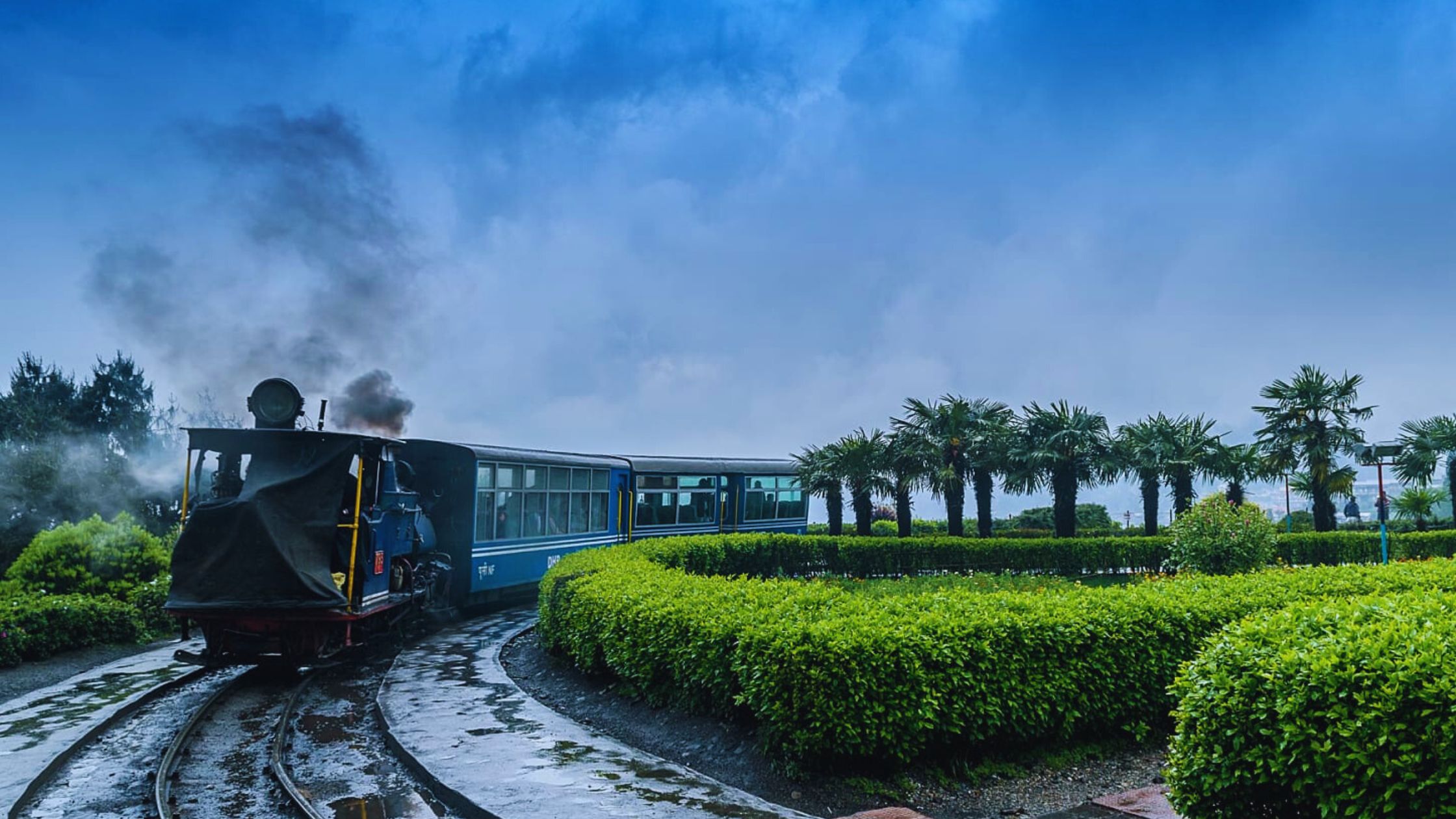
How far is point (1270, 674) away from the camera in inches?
186

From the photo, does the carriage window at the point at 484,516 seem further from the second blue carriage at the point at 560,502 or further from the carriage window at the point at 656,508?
the carriage window at the point at 656,508

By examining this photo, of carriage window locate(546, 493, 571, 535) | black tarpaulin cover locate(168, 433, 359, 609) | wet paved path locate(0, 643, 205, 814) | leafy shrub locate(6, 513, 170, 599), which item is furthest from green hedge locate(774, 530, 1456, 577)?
wet paved path locate(0, 643, 205, 814)

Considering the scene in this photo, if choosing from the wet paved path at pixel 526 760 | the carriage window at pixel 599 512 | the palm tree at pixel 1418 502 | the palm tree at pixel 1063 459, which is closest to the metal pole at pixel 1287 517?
the palm tree at pixel 1418 502

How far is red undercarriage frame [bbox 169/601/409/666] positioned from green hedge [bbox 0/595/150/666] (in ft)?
12.6

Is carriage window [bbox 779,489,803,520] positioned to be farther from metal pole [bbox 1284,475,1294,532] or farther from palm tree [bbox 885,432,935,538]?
metal pole [bbox 1284,475,1294,532]

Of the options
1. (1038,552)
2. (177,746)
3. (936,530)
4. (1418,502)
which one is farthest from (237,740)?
(1418,502)

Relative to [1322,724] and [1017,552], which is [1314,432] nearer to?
[1017,552]

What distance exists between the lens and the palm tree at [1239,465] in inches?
1230

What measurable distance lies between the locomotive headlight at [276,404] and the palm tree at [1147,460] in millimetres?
25062

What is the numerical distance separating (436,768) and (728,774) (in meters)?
2.40

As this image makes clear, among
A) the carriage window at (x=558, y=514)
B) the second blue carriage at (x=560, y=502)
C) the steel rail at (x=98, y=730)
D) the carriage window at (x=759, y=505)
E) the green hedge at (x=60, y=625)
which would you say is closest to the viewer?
the steel rail at (x=98, y=730)

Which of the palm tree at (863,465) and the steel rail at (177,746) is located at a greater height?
the palm tree at (863,465)

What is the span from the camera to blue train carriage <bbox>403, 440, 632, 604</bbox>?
17047mm

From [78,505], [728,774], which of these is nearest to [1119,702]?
[728,774]
